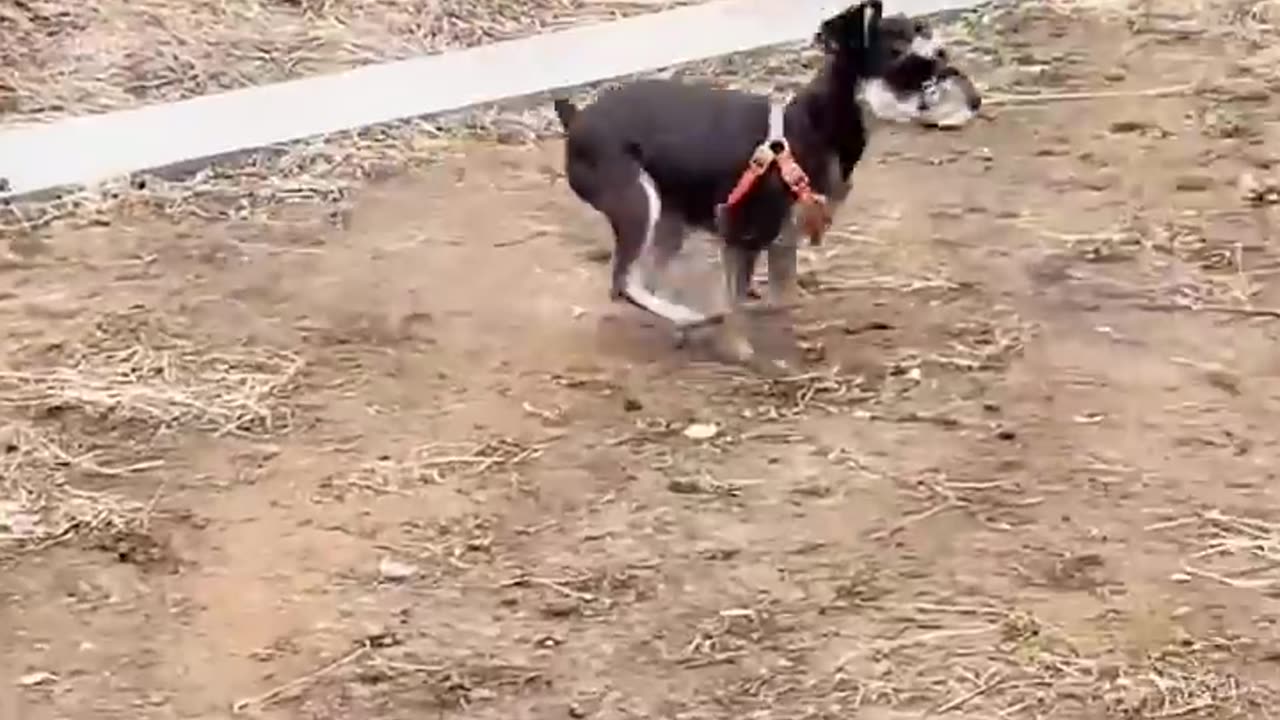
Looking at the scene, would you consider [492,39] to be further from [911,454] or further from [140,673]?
[140,673]

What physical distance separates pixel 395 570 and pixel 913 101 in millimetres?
1429

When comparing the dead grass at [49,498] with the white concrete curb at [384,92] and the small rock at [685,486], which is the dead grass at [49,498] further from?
the white concrete curb at [384,92]

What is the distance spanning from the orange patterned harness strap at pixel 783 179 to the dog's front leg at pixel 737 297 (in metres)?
0.15

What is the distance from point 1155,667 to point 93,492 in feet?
6.36

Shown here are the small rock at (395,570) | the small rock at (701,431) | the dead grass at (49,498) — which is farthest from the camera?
the small rock at (701,431)

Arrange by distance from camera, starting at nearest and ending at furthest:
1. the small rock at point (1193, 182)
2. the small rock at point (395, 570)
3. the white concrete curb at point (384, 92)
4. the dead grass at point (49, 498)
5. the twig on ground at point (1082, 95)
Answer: the small rock at point (395, 570) < the dead grass at point (49, 498) < the small rock at point (1193, 182) < the white concrete curb at point (384, 92) < the twig on ground at point (1082, 95)

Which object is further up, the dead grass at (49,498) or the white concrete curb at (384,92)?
the white concrete curb at (384,92)

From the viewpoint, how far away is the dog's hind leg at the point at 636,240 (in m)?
4.45

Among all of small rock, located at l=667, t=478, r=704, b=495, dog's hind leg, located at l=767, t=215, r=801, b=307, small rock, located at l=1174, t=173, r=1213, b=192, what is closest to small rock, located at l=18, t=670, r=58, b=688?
small rock, located at l=667, t=478, r=704, b=495

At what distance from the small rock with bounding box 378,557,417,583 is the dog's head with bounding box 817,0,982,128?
134 cm

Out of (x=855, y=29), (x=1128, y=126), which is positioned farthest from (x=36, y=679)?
(x=1128, y=126)

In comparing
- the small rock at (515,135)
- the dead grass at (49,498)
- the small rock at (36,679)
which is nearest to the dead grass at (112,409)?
the dead grass at (49,498)

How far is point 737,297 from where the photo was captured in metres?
4.66

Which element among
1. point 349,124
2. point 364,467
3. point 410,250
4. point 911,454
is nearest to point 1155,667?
point 911,454
